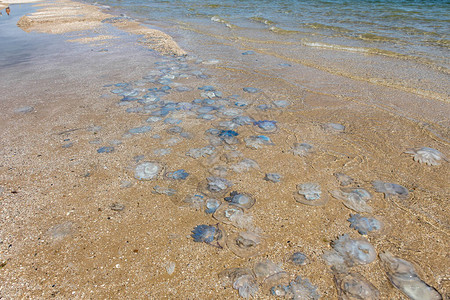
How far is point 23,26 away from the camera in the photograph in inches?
448

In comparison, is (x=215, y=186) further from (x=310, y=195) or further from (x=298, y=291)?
(x=298, y=291)

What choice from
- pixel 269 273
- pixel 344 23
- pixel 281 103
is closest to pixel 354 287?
pixel 269 273

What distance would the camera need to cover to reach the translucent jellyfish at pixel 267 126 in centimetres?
376

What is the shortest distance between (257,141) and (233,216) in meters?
1.34

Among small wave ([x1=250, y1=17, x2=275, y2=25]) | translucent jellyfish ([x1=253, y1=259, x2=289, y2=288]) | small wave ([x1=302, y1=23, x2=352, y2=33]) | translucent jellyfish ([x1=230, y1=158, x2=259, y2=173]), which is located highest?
small wave ([x1=250, y1=17, x2=275, y2=25])

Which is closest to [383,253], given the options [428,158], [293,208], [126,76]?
[293,208]

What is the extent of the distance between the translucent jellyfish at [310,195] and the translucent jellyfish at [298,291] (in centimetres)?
85

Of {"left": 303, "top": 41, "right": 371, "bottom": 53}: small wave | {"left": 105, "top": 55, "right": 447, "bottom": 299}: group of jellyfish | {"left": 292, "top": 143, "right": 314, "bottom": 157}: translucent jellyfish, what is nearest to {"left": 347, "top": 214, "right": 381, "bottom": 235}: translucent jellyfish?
{"left": 105, "top": 55, "right": 447, "bottom": 299}: group of jellyfish

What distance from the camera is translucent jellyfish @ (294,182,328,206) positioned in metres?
2.60

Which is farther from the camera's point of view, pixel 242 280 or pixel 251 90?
pixel 251 90

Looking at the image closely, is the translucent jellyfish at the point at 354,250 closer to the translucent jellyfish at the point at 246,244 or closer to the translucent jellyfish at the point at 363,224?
the translucent jellyfish at the point at 363,224

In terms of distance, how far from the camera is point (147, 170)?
2994 mm

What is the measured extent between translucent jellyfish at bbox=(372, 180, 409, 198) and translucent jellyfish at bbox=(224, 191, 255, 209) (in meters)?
1.32

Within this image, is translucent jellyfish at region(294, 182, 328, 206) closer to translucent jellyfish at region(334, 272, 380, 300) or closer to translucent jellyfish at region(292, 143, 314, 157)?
translucent jellyfish at region(292, 143, 314, 157)
